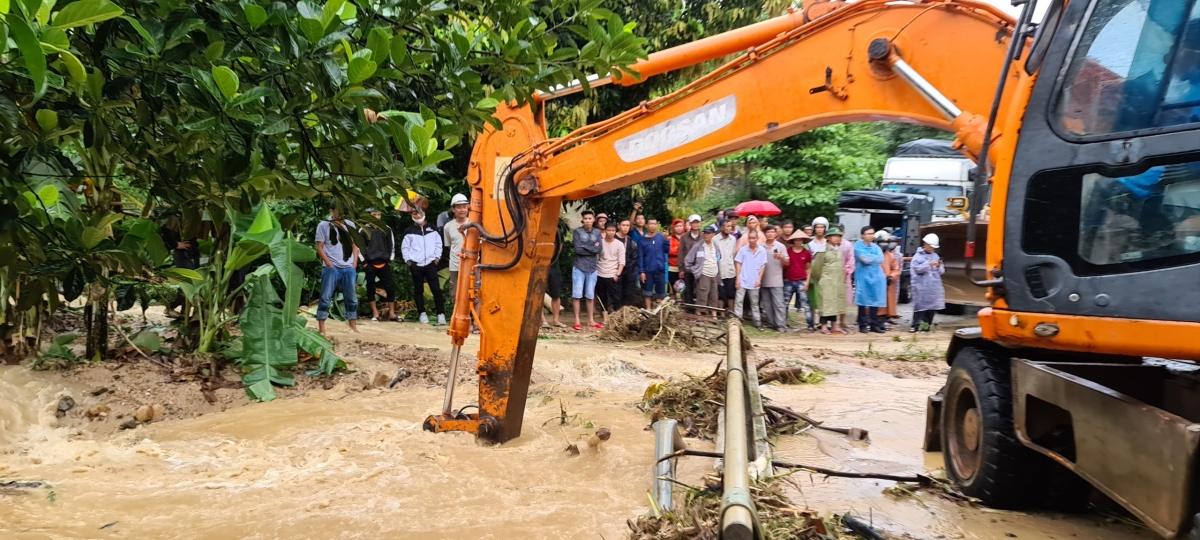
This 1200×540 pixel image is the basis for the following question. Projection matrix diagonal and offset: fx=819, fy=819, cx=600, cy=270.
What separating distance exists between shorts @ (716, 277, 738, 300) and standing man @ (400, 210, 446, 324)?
4.35 meters

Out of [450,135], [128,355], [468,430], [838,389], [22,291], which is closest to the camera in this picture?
[22,291]

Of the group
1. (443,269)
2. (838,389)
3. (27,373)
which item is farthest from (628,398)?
(443,269)

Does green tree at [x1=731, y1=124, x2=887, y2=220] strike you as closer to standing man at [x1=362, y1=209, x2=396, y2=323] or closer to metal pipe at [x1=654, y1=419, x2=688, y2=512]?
standing man at [x1=362, y1=209, x2=396, y2=323]

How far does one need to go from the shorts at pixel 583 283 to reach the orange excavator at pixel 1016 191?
6.84 metres

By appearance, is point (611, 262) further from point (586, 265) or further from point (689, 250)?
point (689, 250)

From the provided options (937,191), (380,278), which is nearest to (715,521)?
(380,278)

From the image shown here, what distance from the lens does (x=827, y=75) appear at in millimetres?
4047

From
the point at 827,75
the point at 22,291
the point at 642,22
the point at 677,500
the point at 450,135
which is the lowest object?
the point at 677,500

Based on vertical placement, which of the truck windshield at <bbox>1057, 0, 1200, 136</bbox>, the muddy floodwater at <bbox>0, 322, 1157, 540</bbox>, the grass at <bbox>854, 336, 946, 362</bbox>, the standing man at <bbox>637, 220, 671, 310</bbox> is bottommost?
the muddy floodwater at <bbox>0, 322, 1157, 540</bbox>

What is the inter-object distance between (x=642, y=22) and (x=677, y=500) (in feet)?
33.4

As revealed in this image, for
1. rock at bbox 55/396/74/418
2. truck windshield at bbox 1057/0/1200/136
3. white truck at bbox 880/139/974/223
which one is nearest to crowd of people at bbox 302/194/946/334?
rock at bbox 55/396/74/418

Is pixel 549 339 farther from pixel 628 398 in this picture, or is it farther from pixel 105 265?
pixel 105 265

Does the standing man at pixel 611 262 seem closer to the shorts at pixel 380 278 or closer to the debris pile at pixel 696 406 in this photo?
the shorts at pixel 380 278

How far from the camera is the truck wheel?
12.6 ft
